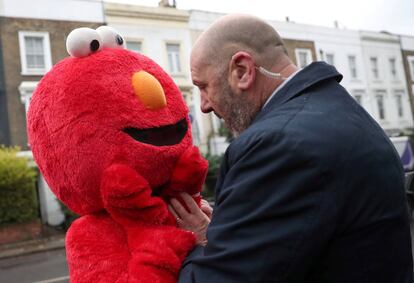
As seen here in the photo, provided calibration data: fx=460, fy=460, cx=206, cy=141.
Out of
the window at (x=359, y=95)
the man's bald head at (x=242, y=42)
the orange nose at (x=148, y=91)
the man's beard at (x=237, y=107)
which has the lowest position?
the man's beard at (x=237, y=107)

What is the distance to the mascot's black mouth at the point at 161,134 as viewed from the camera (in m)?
1.81

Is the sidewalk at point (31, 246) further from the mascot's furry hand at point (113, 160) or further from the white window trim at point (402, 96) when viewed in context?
the white window trim at point (402, 96)

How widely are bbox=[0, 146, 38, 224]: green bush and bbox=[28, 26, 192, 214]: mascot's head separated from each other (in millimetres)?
13003

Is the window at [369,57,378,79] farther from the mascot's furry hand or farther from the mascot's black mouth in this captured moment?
the mascot's furry hand

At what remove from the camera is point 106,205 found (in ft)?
5.69

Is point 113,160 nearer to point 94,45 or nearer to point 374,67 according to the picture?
point 94,45

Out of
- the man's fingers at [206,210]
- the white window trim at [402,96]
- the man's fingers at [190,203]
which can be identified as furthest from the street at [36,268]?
the white window trim at [402,96]

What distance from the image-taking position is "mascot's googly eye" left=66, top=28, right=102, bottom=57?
184cm

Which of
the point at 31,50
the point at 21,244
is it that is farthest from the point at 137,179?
the point at 31,50

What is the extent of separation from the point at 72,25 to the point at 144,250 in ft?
60.4

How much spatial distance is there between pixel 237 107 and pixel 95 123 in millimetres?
549

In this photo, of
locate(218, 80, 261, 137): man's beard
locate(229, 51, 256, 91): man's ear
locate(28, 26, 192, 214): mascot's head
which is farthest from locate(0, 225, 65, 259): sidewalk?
locate(229, 51, 256, 91): man's ear

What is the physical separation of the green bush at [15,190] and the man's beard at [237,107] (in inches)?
528

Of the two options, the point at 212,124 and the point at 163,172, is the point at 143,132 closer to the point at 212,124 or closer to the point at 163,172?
the point at 163,172
